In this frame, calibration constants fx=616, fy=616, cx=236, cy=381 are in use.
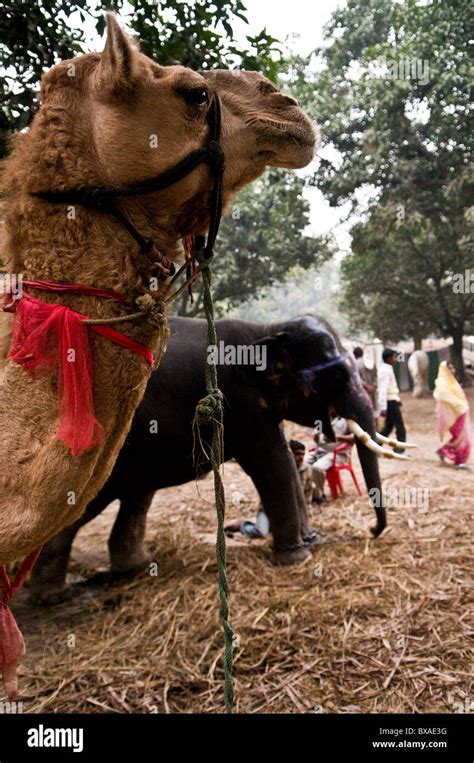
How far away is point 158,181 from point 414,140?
17.6 m

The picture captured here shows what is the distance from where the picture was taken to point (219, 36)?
13.9ft

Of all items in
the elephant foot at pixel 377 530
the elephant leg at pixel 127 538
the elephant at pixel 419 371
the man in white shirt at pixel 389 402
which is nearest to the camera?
the elephant leg at pixel 127 538

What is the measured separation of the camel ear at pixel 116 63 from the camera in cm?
173

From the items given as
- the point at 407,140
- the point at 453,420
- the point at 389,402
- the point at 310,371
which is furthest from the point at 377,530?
the point at 407,140

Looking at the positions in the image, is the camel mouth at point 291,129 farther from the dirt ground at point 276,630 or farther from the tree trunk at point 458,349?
the tree trunk at point 458,349

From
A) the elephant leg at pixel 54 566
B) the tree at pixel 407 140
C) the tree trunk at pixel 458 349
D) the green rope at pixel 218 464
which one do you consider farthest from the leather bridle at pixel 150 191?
the tree trunk at pixel 458 349

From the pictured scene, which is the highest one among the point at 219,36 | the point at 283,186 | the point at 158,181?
the point at 283,186

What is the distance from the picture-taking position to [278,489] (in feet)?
19.7

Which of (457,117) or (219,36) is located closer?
(219,36)

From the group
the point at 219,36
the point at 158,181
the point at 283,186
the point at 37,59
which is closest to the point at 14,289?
the point at 158,181

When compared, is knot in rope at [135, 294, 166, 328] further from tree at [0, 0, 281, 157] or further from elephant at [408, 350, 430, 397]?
elephant at [408, 350, 430, 397]

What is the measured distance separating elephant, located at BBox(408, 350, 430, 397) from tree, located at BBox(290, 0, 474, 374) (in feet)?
5.79

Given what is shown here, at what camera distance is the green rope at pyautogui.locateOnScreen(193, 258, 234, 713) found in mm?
2031

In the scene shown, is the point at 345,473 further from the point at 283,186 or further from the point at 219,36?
the point at 283,186
